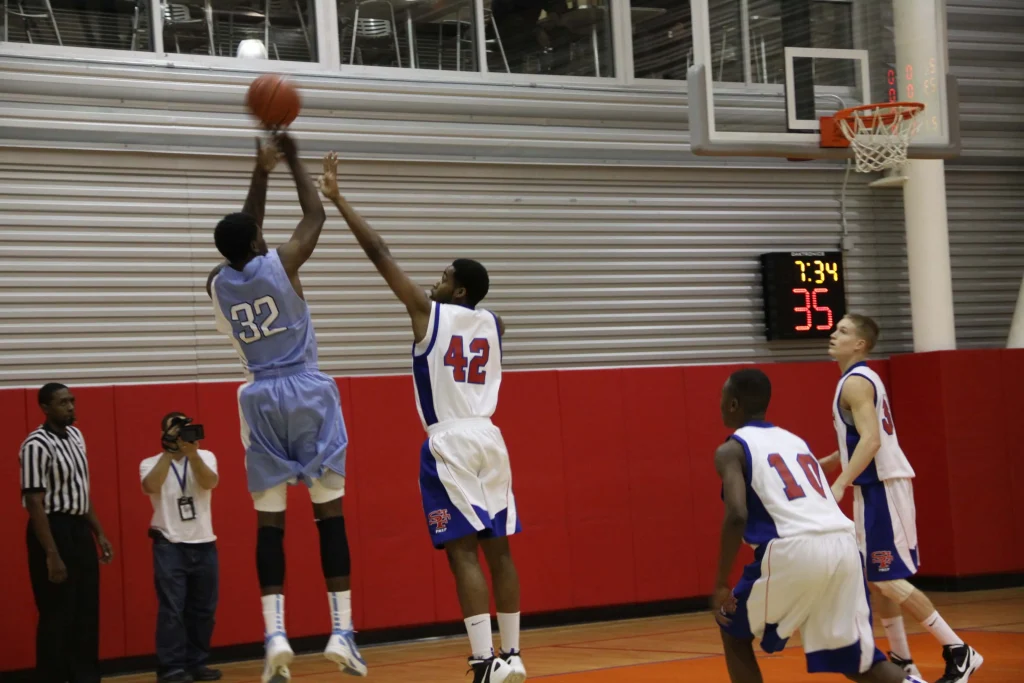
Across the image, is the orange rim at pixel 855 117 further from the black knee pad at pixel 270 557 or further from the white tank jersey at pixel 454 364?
the black knee pad at pixel 270 557

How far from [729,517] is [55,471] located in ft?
17.1

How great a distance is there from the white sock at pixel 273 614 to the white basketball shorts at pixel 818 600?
1984mm

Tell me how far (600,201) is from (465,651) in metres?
4.32

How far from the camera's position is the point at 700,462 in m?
11.3

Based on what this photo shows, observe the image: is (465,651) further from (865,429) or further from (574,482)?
(865,429)

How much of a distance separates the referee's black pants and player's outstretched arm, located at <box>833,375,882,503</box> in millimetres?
4886

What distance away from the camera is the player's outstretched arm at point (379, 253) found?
5504mm

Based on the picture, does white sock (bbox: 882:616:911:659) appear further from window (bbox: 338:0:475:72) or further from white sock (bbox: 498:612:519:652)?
window (bbox: 338:0:475:72)

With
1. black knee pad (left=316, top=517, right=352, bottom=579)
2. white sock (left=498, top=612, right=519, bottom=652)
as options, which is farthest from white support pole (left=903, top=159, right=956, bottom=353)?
black knee pad (left=316, top=517, right=352, bottom=579)

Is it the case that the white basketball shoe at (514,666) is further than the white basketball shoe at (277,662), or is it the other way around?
the white basketball shoe at (514,666)

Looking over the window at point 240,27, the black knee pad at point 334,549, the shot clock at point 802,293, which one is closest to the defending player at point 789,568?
the black knee pad at point 334,549

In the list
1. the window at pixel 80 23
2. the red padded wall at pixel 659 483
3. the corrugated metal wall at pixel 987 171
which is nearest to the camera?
the window at pixel 80 23

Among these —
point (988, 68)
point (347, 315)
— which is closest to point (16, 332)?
point (347, 315)

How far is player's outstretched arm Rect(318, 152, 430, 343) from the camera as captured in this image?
217 inches
